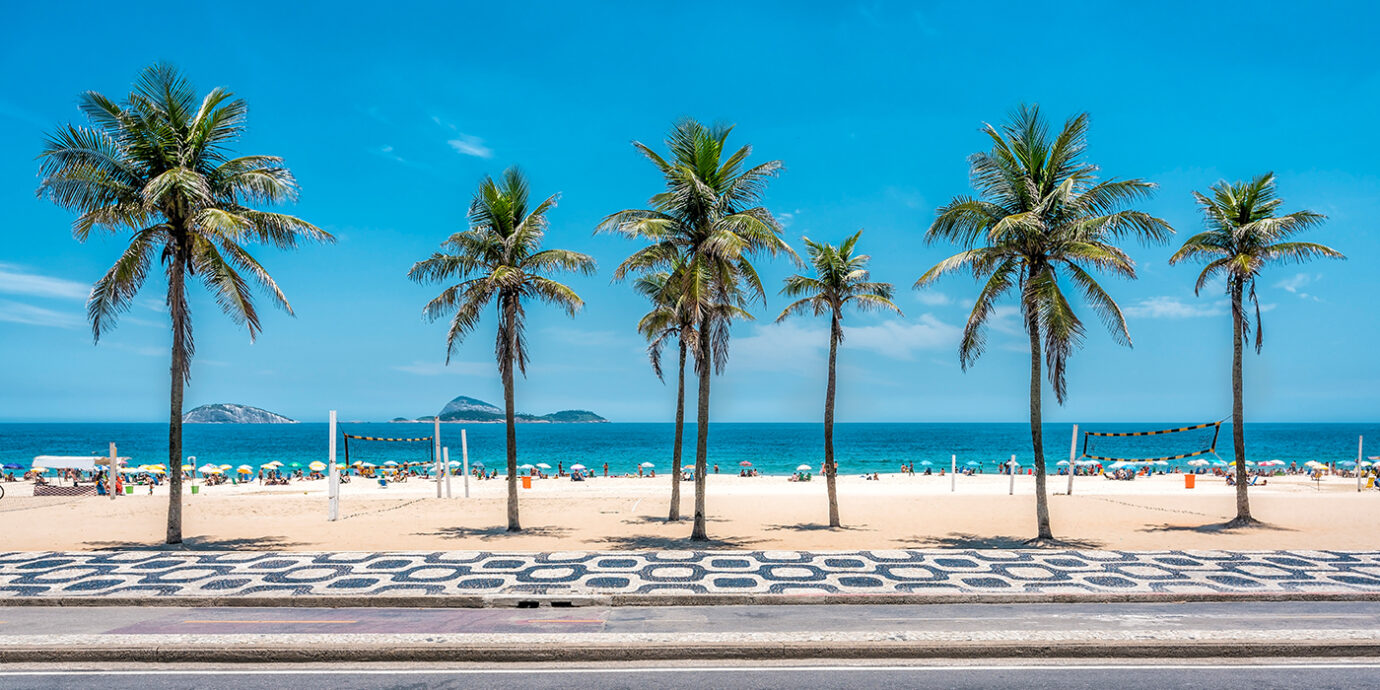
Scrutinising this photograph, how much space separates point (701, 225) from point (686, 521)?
9.89 meters

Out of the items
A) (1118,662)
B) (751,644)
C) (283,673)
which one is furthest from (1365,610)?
(283,673)

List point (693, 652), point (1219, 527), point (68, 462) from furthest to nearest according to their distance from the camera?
point (68, 462)
point (1219, 527)
point (693, 652)

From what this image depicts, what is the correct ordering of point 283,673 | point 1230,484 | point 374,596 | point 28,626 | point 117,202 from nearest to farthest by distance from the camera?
1. point 283,673
2. point 28,626
3. point 374,596
4. point 117,202
5. point 1230,484

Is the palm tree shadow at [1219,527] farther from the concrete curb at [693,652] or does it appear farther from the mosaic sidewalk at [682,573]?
the concrete curb at [693,652]

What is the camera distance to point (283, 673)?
26.3 feet

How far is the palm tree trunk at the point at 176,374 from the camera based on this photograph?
18.4 metres

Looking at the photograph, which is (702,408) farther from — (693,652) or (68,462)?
(68,462)

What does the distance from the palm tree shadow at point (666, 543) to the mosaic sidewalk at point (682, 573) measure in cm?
169

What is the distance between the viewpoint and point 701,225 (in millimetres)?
18625

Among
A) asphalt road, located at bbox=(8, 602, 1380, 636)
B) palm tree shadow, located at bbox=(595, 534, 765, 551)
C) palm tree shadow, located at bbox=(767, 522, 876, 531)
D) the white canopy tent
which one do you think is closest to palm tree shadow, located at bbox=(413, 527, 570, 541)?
palm tree shadow, located at bbox=(595, 534, 765, 551)

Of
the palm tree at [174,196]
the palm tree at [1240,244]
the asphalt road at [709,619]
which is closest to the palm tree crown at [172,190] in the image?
the palm tree at [174,196]

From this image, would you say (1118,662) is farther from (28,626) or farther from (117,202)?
(117,202)

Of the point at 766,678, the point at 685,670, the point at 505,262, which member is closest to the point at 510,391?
the point at 505,262

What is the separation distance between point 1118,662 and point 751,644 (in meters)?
3.85
